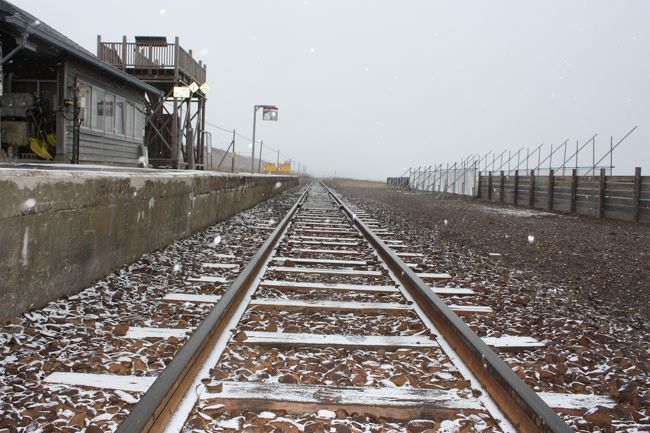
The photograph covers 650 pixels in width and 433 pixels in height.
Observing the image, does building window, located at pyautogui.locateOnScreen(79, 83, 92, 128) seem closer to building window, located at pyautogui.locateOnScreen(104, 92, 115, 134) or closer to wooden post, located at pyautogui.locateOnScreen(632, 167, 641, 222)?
building window, located at pyautogui.locateOnScreen(104, 92, 115, 134)

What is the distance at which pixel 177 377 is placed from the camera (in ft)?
8.19

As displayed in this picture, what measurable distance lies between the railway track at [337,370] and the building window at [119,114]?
16.1 metres

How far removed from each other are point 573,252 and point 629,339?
5.14 meters

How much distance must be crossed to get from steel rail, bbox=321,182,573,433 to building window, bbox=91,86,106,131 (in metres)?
15.8

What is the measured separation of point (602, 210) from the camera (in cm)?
1686

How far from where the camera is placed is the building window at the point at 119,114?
62.0 ft

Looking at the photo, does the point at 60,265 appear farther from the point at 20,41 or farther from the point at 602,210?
the point at 602,210

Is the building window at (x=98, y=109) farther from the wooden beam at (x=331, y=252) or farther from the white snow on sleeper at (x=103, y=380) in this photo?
the white snow on sleeper at (x=103, y=380)

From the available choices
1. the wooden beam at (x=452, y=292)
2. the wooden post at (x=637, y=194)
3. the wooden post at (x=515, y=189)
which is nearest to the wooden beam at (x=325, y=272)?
the wooden beam at (x=452, y=292)

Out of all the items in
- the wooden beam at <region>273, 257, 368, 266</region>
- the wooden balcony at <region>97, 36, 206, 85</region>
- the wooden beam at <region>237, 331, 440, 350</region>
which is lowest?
the wooden beam at <region>237, 331, 440, 350</region>

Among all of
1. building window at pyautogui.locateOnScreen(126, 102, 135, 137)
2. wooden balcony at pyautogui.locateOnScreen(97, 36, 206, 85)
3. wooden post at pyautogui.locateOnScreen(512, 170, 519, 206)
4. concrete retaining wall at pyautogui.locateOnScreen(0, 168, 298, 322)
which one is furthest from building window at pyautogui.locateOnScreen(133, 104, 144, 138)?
wooden post at pyautogui.locateOnScreen(512, 170, 519, 206)

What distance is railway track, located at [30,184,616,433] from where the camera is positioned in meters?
2.37

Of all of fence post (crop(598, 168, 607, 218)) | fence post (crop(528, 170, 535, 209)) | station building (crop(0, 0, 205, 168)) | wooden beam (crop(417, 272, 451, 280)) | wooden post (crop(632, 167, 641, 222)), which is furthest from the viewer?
fence post (crop(528, 170, 535, 209))

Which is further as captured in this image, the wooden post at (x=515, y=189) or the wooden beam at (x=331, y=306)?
the wooden post at (x=515, y=189)
